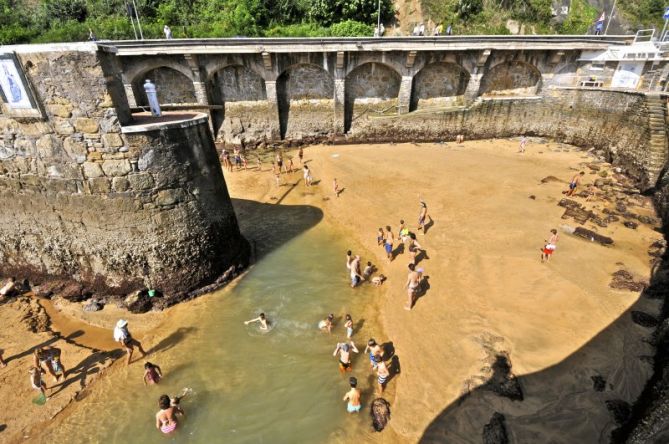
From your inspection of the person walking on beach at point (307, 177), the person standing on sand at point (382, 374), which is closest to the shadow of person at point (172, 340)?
the person standing on sand at point (382, 374)

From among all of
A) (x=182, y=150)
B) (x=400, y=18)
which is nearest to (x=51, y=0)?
(x=400, y=18)

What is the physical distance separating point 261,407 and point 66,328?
5596mm

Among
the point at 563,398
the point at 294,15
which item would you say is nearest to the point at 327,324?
the point at 563,398

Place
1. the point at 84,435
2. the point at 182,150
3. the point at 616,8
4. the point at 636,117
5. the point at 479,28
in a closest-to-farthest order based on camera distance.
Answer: the point at 84,435 < the point at 182,150 < the point at 636,117 < the point at 479,28 < the point at 616,8

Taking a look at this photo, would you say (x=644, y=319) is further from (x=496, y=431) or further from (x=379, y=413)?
(x=379, y=413)

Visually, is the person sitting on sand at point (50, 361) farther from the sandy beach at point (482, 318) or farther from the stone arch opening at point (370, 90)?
the stone arch opening at point (370, 90)

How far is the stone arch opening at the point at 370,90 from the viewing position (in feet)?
67.5

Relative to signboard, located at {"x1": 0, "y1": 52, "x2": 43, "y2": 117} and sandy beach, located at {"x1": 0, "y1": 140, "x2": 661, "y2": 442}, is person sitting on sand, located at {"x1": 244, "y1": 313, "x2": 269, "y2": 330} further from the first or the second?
signboard, located at {"x1": 0, "y1": 52, "x2": 43, "y2": 117}

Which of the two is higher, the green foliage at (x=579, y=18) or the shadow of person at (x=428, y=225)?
the green foliage at (x=579, y=18)

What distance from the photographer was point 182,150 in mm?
7836

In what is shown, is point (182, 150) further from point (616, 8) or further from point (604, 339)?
point (616, 8)

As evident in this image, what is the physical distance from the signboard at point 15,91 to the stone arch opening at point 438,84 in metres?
19.1

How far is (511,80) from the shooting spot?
21141 millimetres

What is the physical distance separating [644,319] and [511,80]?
17935 millimetres
